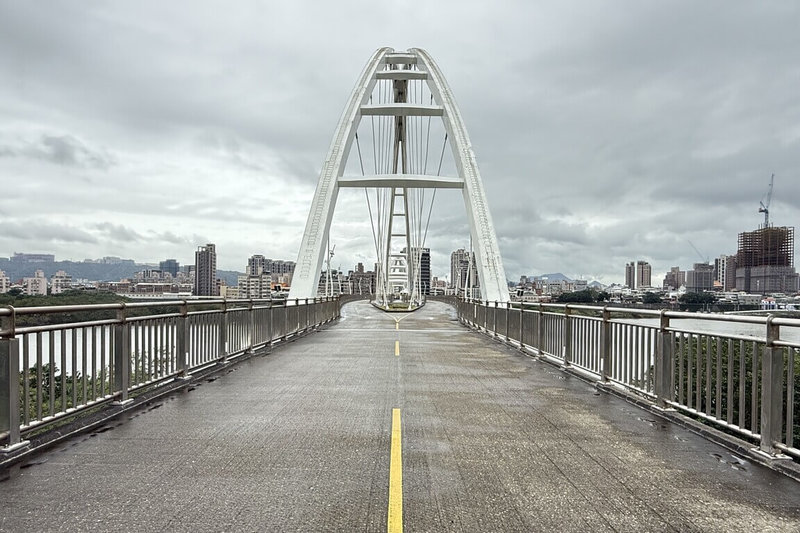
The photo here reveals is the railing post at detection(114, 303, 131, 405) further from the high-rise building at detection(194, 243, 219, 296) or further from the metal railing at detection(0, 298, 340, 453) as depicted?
the high-rise building at detection(194, 243, 219, 296)

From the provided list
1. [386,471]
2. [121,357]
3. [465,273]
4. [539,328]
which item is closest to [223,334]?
[121,357]

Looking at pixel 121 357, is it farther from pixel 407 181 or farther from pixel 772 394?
pixel 407 181

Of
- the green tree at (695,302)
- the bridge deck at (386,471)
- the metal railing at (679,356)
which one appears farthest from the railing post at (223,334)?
the green tree at (695,302)

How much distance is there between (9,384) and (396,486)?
3630mm

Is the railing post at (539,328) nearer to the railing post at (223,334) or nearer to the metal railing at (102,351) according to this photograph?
the metal railing at (102,351)

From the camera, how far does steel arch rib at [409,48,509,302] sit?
104 feet

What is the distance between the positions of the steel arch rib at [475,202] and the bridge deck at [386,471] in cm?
2310

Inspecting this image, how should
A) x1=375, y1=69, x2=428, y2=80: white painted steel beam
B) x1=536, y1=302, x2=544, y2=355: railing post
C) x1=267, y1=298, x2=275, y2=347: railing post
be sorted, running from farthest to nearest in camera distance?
x1=375, y1=69, x2=428, y2=80: white painted steel beam, x1=267, y1=298, x2=275, y2=347: railing post, x1=536, y1=302, x2=544, y2=355: railing post

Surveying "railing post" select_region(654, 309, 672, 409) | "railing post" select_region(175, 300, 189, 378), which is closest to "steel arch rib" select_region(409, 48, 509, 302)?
"railing post" select_region(175, 300, 189, 378)

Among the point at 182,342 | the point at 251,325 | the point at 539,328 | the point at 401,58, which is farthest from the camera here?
the point at 401,58

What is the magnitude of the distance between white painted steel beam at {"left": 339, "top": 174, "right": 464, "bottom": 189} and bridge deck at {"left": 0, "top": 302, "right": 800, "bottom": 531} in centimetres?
2738

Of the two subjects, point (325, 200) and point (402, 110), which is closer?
point (325, 200)

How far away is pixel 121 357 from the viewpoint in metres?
7.40

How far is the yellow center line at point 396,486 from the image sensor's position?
3686 millimetres
